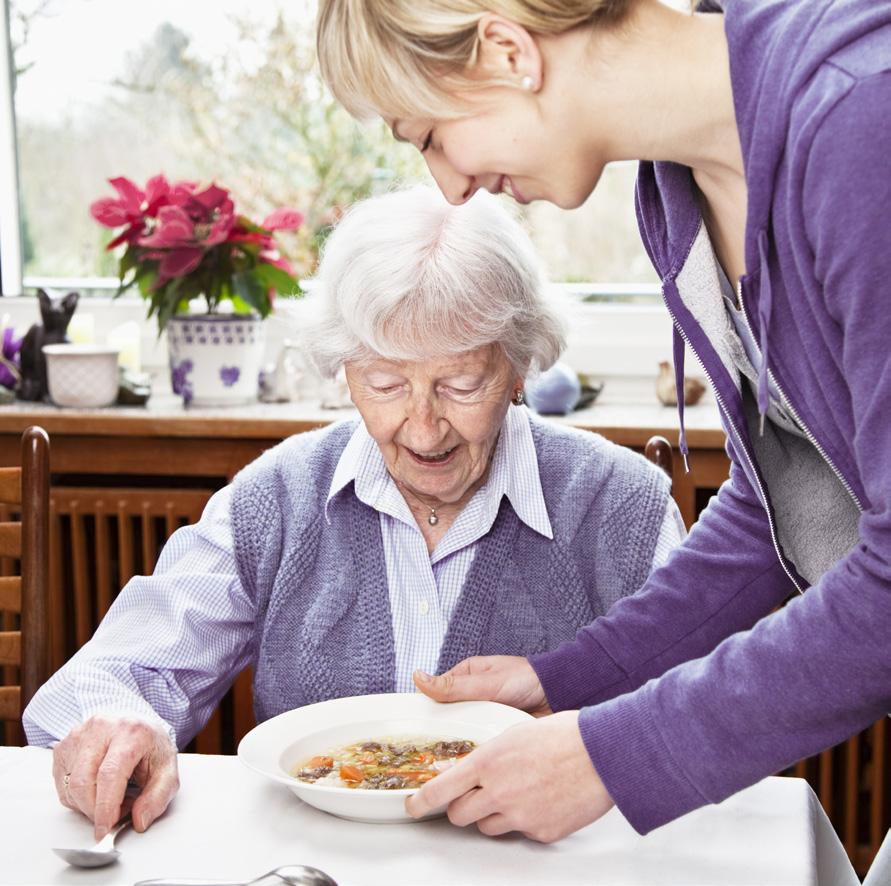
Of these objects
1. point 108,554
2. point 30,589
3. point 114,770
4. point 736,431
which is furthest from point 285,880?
point 108,554

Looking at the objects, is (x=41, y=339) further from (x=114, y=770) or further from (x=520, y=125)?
(x=520, y=125)

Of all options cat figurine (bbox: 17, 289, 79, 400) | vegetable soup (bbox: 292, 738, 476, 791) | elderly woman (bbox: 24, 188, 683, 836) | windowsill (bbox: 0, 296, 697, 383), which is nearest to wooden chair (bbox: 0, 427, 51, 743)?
elderly woman (bbox: 24, 188, 683, 836)

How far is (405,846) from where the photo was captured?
3.87 feet

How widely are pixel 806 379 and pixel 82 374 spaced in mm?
1985

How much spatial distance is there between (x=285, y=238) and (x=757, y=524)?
78.2 inches

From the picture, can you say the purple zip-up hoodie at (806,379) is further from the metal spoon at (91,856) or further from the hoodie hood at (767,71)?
the metal spoon at (91,856)

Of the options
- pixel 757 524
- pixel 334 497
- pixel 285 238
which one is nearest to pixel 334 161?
pixel 285 238

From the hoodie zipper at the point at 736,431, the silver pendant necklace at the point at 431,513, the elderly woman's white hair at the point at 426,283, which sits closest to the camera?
the hoodie zipper at the point at 736,431

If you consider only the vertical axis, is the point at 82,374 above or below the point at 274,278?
below

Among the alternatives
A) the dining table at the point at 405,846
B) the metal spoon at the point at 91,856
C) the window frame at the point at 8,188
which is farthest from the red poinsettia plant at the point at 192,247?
the metal spoon at the point at 91,856

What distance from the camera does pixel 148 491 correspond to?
2.65m

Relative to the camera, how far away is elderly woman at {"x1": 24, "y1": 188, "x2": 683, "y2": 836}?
5.32ft

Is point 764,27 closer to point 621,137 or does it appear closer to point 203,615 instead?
point 621,137

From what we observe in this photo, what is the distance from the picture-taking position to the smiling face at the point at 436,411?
165cm
